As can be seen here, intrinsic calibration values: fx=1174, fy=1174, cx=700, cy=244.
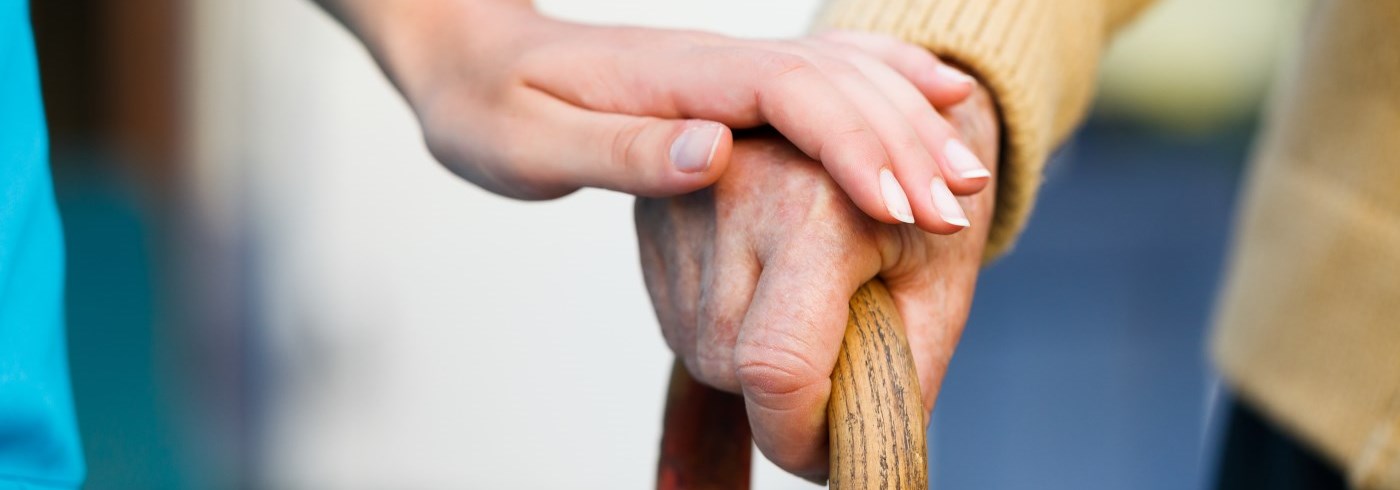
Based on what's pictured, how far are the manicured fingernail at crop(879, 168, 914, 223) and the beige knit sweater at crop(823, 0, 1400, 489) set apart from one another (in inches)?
7.2

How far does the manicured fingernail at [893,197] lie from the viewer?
51cm

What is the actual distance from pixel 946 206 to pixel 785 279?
0.08 m

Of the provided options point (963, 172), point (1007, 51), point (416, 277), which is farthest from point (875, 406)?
point (416, 277)

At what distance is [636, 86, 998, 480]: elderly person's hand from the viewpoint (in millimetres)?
498

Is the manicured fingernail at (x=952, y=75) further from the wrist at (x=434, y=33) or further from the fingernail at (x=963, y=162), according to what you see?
the wrist at (x=434, y=33)

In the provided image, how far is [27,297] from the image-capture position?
0.50m

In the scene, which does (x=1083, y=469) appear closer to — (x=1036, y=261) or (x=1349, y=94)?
(x=1036, y=261)

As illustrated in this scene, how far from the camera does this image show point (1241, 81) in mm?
3291


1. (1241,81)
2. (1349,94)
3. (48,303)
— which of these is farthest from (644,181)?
(1241,81)

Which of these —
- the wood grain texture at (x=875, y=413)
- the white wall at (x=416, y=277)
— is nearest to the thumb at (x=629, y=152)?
the wood grain texture at (x=875, y=413)

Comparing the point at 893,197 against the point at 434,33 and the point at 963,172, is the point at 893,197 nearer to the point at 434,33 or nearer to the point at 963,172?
the point at 963,172

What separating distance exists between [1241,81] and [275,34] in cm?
255

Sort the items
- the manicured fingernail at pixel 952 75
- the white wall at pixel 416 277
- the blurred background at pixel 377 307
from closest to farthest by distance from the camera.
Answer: the manicured fingernail at pixel 952 75, the blurred background at pixel 377 307, the white wall at pixel 416 277

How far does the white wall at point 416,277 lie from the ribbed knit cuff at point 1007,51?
175 centimetres
